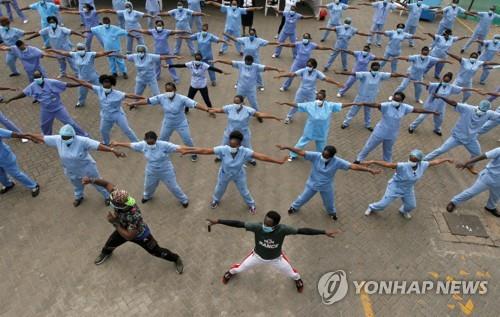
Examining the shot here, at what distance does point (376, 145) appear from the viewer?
789 cm

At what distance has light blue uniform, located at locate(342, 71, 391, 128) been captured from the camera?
8.84m

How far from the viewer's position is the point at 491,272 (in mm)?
6234

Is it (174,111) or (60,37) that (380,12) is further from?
(60,37)

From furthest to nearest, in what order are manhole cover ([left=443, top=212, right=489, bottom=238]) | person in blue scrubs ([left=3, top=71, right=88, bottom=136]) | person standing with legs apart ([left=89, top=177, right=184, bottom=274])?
person in blue scrubs ([left=3, top=71, right=88, bottom=136]) < manhole cover ([left=443, top=212, right=489, bottom=238]) < person standing with legs apart ([left=89, top=177, right=184, bottom=274])

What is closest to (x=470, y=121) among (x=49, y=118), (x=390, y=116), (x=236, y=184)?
(x=390, y=116)

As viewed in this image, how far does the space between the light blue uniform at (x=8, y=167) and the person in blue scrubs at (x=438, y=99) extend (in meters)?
8.72

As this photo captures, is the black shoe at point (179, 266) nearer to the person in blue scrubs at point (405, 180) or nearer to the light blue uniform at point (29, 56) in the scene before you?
the person in blue scrubs at point (405, 180)

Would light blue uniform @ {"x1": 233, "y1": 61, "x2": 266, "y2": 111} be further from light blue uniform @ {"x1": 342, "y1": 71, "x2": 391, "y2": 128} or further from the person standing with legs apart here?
the person standing with legs apart

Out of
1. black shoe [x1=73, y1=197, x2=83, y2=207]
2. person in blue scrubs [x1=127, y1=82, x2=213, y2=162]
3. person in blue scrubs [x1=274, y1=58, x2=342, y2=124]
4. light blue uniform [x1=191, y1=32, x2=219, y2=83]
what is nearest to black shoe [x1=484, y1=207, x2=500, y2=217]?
person in blue scrubs [x1=274, y1=58, x2=342, y2=124]

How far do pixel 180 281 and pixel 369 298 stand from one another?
2967mm

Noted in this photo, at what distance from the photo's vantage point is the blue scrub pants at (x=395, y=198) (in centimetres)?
654

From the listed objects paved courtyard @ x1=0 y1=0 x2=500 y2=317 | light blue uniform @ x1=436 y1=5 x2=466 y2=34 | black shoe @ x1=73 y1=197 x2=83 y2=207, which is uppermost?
light blue uniform @ x1=436 y1=5 x2=466 y2=34

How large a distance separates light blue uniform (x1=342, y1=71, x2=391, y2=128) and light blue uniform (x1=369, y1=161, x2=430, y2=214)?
315cm

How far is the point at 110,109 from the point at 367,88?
6021 mm
